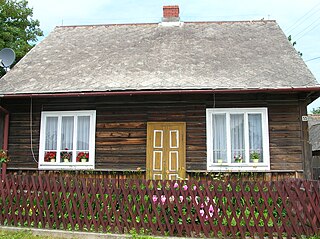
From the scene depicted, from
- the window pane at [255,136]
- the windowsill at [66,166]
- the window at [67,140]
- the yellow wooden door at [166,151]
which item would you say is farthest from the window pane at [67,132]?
the window pane at [255,136]

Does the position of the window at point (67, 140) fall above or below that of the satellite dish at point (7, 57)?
below

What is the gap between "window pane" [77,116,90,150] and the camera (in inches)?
424

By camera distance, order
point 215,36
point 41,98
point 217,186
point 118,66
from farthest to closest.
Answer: point 215,36, point 118,66, point 41,98, point 217,186

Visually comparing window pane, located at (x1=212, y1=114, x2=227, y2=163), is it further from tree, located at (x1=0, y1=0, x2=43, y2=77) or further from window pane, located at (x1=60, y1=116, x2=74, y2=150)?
tree, located at (x1=0, y1=0, x2=43, y2=77)

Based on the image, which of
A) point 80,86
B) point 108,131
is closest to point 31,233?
point 108,131

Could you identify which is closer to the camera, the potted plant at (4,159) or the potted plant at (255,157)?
the potted plant at (255,157)

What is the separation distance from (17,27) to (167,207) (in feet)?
84.9

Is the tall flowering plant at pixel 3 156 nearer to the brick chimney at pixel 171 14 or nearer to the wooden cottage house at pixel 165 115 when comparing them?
the wooden cottage house at pixel 165 115

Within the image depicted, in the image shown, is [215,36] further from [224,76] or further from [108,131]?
[108,131]

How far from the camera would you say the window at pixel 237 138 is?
998 cm

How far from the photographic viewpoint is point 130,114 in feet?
35.1

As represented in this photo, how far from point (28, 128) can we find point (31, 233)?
17.3ft

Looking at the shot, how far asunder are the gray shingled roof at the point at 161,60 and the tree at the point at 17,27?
463 inches

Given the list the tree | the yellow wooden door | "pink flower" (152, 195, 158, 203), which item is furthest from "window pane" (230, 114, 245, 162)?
the tree
